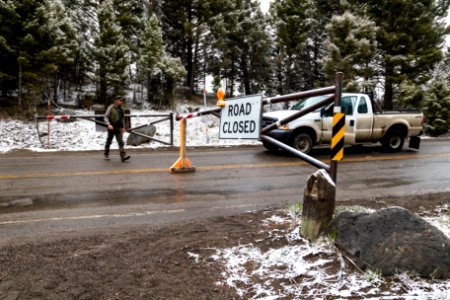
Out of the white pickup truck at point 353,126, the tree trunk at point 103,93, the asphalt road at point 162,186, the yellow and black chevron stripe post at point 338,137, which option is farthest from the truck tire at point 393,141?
the tree trunk at point 103,93

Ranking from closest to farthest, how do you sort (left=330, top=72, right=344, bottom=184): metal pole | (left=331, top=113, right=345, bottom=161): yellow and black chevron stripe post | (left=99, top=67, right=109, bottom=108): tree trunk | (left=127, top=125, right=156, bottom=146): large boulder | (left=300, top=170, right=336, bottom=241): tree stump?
(left=300, top=170, right=336, bottom=241): tree stump < (left=330, top=72, right=344, bottom=184): metal pole < (left=331, top=113, right=345, bottom=161): yellow and black chevron stripe post < (left=127, top=125, right=156, bottom=146): large boulder < (left=99, top=67, right=109, bottom=108): tree trunk

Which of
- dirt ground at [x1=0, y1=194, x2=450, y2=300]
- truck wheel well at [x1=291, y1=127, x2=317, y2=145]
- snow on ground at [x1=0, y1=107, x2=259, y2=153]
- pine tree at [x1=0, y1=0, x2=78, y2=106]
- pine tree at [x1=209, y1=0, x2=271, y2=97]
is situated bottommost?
dirt ground at [x1=0, y1=194, x2=450, y2=300]

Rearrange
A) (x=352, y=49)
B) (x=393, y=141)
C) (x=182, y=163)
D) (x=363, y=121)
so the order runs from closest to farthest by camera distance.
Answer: (x=182, y=163)
(x=363, y=121)
(x=393, y=141)
(x=352, y=49)

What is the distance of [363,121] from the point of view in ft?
44.4

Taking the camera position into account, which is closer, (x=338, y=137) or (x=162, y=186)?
(x=338, y=137)

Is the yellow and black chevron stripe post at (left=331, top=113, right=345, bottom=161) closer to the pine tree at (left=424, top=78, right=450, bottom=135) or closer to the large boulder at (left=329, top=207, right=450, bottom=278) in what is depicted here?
the large boulder at (left=329, top=207, right=450, bottom=278)

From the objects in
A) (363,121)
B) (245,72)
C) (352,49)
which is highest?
(245,72)

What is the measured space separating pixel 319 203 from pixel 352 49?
23032 mm

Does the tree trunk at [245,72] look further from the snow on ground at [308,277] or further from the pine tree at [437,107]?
the snow on ground at [308,277]

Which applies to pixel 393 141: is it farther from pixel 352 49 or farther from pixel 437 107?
pixel 352 49

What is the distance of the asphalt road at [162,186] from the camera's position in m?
6.11

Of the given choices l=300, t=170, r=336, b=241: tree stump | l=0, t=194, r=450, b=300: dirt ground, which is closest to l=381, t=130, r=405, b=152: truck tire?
l=0, t=194, r=450, b=300: dirt ground

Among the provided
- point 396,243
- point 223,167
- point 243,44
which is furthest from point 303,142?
point 243,44

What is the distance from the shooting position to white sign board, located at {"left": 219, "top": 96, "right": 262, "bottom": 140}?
5906 millimetres
